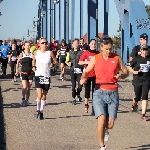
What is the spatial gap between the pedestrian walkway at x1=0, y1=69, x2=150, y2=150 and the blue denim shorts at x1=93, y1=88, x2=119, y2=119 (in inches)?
32.9

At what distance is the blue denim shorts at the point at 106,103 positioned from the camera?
8.10 metres

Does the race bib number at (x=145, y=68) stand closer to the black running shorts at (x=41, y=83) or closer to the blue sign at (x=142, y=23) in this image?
the black running shorts at (x=41, y=83)

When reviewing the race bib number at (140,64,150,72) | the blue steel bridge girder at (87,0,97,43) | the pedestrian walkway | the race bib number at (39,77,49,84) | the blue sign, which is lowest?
the pedestrian walkway

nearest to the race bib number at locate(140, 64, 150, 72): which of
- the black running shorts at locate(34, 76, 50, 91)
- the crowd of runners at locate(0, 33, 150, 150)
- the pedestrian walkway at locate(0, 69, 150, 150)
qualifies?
the crowd of runners at locate(0, 33, 150, 150)

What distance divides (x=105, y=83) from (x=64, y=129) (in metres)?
2.66

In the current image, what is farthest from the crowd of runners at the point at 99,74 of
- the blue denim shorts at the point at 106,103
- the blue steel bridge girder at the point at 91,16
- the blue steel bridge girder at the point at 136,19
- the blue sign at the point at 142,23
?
the blue steel bridge girder at the point at 91,16

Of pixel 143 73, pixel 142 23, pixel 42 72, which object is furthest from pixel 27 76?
pixel 142 23

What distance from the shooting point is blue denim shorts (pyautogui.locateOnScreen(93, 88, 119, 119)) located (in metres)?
8.10

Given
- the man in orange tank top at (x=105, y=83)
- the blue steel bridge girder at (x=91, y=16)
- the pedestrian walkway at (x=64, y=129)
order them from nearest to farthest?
the man in orange tank top at (x=105, y=83)
the pedestrian walkway at (x=64, y=129)
the blue steel bridge girder at (x=91, y=16)

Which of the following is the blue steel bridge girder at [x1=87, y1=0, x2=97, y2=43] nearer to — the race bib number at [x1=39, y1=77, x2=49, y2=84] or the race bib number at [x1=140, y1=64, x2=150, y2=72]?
the race bib number at [x1=39, y1=77, x2=49, y2=84]

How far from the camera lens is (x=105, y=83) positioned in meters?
8.16

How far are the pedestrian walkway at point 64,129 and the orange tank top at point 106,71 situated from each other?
1122 millimetres

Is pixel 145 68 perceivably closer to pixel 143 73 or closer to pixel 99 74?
pixel 143 73

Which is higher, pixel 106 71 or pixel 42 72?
pixel 106 71
